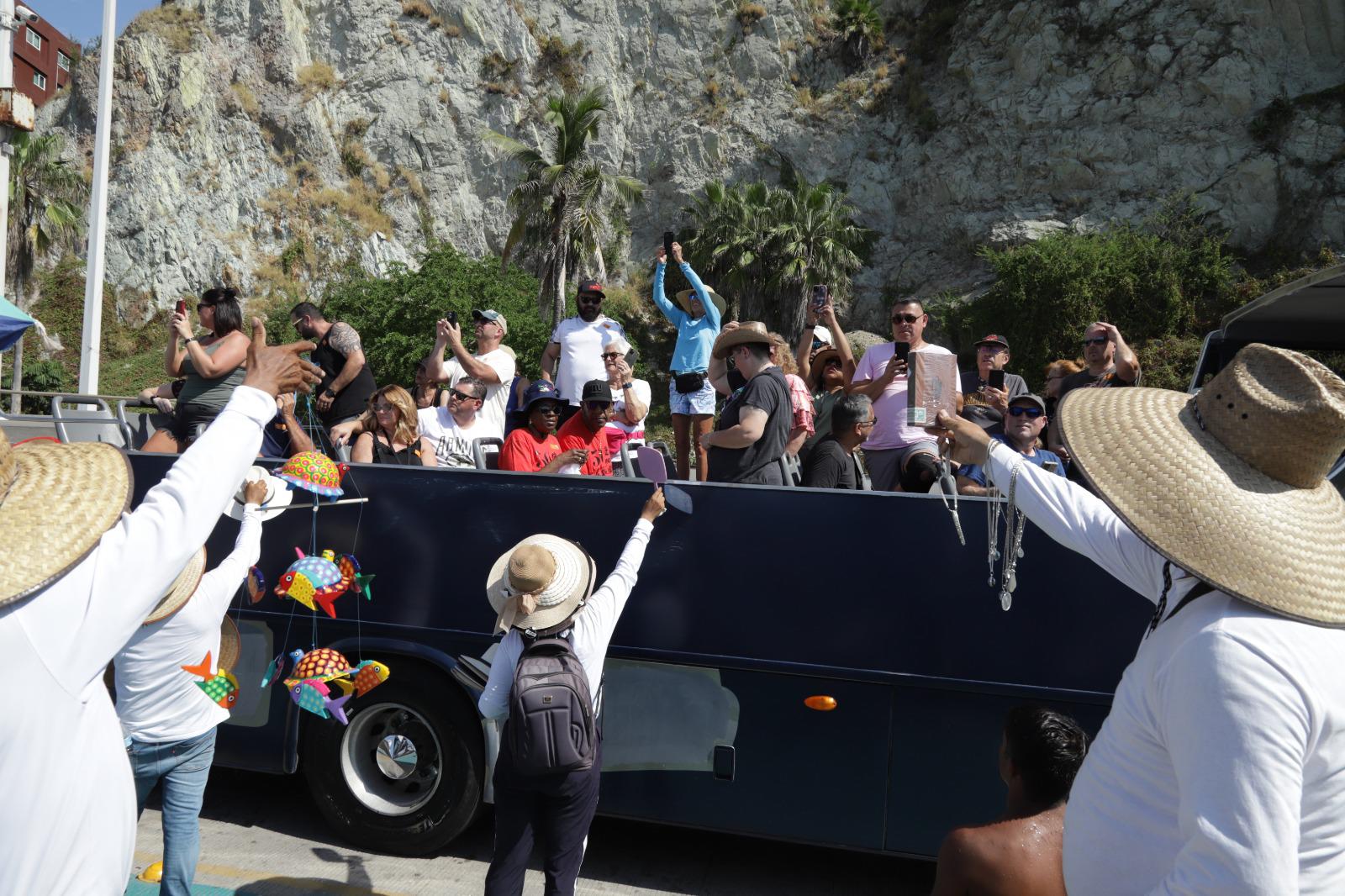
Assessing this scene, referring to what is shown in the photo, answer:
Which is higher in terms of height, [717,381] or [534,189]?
[534,189]

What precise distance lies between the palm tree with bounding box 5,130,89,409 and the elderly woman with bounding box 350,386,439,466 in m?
33.5

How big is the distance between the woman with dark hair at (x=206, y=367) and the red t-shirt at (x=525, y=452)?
157cm

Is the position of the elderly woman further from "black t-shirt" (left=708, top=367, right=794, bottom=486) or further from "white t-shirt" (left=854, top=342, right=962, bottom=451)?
"white t-shirt" (left=854, top=342, right=962, bottom=451)

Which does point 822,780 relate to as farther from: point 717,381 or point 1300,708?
point 717,381

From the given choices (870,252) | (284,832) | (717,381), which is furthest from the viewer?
(870,252)

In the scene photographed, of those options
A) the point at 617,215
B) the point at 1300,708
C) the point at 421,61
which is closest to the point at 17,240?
the point at 421,61

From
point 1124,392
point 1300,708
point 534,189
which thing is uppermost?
point 534,189

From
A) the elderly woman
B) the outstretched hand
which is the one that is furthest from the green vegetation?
the outstretched hand

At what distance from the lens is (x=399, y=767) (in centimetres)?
471

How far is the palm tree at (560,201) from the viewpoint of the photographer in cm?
3447

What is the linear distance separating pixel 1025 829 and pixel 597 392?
159 inches

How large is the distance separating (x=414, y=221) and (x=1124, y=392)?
44.3 meters

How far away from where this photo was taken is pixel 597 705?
3.69 meters

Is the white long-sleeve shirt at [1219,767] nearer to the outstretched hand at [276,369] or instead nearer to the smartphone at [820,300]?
the outstretched hand at [276,369]
